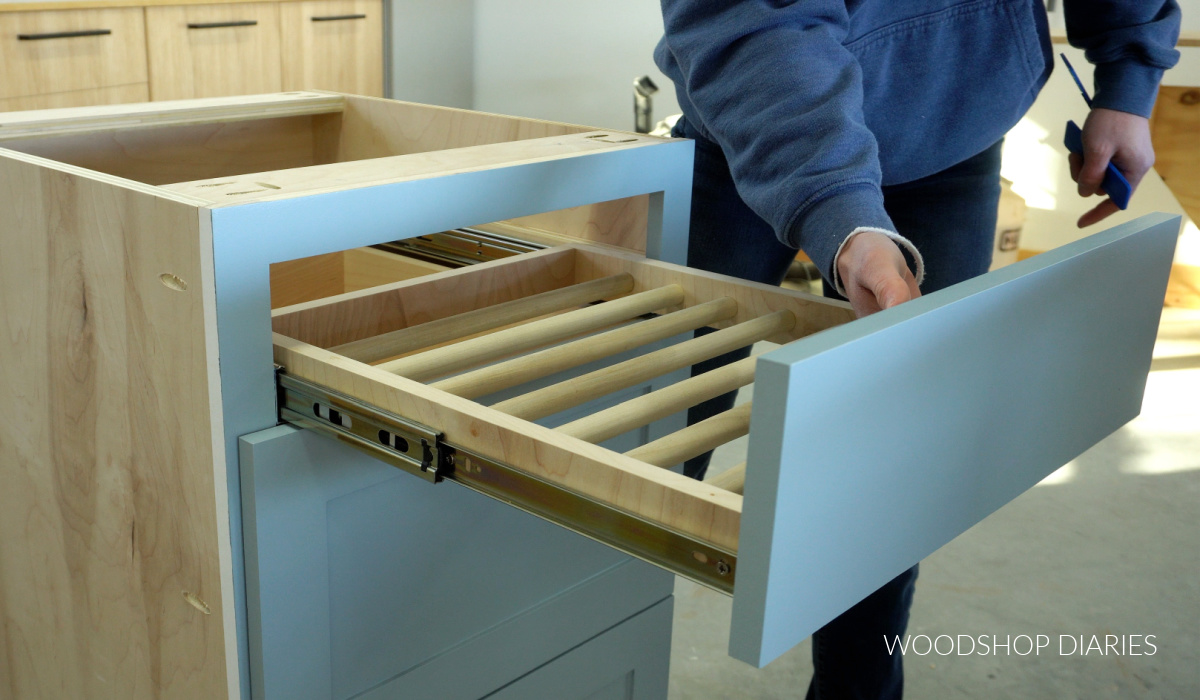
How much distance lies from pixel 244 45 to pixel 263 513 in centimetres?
265

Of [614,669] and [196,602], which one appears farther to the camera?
[614,669]

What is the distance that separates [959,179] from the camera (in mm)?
1120

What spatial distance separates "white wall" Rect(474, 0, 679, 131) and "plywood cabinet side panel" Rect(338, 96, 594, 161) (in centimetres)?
256

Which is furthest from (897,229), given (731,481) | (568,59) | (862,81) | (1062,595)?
(568,59)

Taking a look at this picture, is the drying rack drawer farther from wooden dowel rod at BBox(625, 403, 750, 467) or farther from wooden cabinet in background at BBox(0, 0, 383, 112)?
wooden cabinet in background at BBox(0, 0, 383, 112)

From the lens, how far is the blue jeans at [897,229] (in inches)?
44.3

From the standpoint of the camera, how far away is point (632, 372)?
778 mm

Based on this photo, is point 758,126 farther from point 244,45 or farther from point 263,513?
point 244,45

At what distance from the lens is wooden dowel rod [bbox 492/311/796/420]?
716 mm

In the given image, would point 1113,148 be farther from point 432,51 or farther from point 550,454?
point 432,51

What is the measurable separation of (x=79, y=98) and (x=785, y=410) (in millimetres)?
2620

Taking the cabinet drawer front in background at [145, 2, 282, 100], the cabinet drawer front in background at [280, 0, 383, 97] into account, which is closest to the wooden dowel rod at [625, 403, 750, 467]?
the cabinet drawer front in background at [145, 2, 282, 100]

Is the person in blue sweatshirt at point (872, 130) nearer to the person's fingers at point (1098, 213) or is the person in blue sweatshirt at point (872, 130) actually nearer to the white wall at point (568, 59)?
the person's fingers at point (1098, 213)

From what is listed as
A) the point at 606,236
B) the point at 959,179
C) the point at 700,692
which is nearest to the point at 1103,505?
the point at 700,692
